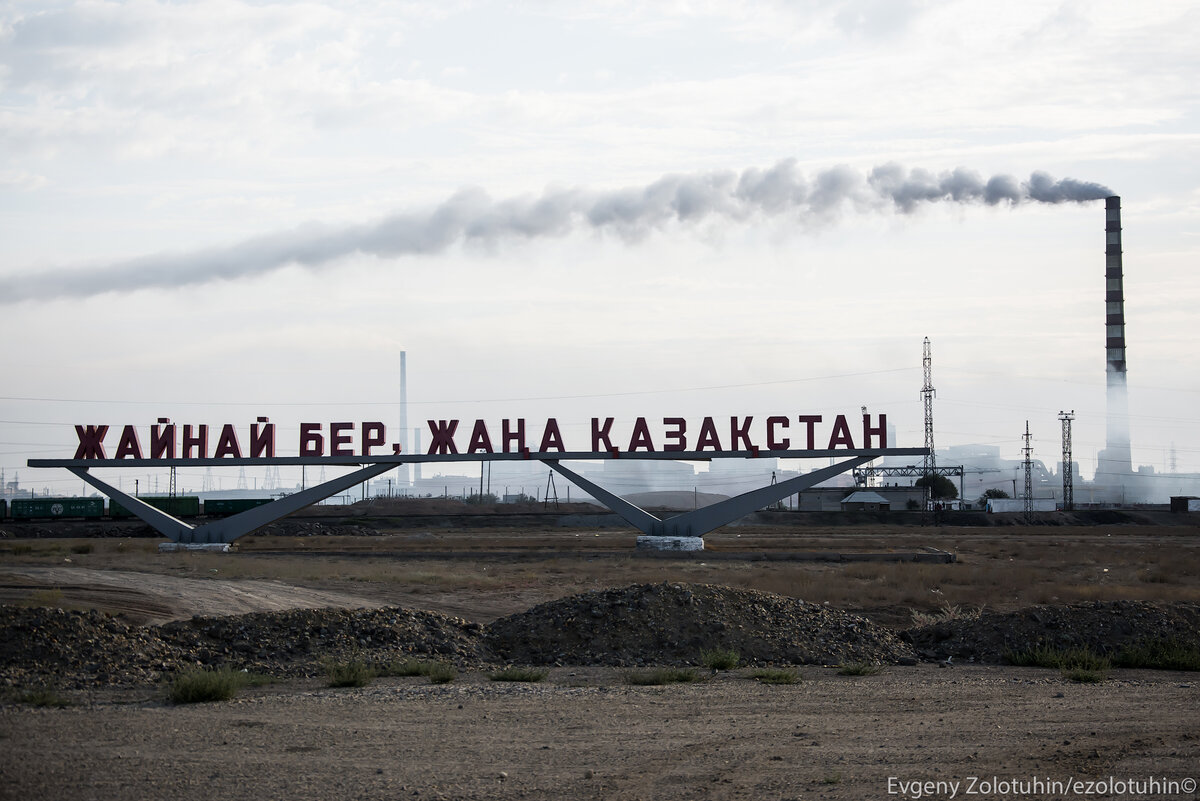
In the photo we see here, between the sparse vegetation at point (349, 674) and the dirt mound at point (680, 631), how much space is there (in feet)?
13.0

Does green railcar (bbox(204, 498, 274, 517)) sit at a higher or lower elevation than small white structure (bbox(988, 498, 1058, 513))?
higher

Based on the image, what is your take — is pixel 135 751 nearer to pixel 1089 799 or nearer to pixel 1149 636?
pixel 1089 799

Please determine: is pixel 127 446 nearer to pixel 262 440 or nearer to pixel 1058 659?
pixel 262 440

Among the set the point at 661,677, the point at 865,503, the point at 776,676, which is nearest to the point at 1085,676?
the point at 776,676

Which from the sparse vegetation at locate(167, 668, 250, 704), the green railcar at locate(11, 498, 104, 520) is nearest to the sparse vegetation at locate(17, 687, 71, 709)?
the sparse vegetation at locate(167, 668, 250, 704)

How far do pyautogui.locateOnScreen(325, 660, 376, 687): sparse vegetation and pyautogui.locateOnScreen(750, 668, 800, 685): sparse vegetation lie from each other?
23.6 feet

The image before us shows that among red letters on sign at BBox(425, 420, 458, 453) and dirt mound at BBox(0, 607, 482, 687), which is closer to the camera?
dirt mound at BBox(0, 607, 482, 687)

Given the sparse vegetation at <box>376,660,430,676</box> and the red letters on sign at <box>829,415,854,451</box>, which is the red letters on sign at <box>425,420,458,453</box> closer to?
the red letters on sign at <box>829,415,854,451</box>

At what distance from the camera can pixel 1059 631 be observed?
23812 mm

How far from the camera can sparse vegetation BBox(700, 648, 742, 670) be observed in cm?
2175

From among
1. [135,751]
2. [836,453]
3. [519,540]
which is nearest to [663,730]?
[135,751]

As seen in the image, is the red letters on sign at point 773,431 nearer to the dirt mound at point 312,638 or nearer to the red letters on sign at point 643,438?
the red letters on sign at point 643,438

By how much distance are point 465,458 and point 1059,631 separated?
1726 inches

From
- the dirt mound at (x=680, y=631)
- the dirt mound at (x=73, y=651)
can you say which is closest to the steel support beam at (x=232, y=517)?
the dirt mound at (x=680, y=631)
